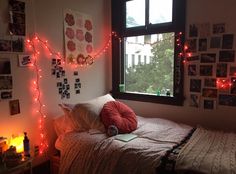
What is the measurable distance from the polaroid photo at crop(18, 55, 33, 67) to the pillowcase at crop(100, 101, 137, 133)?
946 millimetres

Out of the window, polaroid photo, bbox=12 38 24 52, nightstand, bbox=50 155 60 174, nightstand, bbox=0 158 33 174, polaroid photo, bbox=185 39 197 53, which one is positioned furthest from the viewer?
the window

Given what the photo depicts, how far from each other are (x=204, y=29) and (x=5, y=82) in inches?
89.4

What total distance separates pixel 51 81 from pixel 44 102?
258 mm

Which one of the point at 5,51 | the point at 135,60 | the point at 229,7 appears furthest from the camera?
the point at 135,60

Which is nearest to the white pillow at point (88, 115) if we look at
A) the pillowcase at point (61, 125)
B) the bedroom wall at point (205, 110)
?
the pillowcase at point (61, 125)

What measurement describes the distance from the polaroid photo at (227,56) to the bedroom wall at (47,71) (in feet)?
5.43

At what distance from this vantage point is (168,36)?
293 cm

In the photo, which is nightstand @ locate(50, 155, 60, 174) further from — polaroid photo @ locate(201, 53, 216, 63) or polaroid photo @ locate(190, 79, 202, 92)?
polaroid photo @ locate(201, 53, 216, 63)

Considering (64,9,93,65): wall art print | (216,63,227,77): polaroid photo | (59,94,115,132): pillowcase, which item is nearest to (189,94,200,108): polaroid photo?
(216,63,227,77): polaroid photo

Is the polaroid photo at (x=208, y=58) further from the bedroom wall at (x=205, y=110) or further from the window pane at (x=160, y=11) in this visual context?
the window pane at (x=160, y=11)

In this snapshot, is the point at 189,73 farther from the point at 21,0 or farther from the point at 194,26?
the point at 21,0

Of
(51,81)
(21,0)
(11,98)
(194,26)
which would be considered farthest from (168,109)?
(21,0)

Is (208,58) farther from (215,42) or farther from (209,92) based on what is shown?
(209,92)

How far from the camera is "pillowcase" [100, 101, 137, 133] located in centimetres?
233
